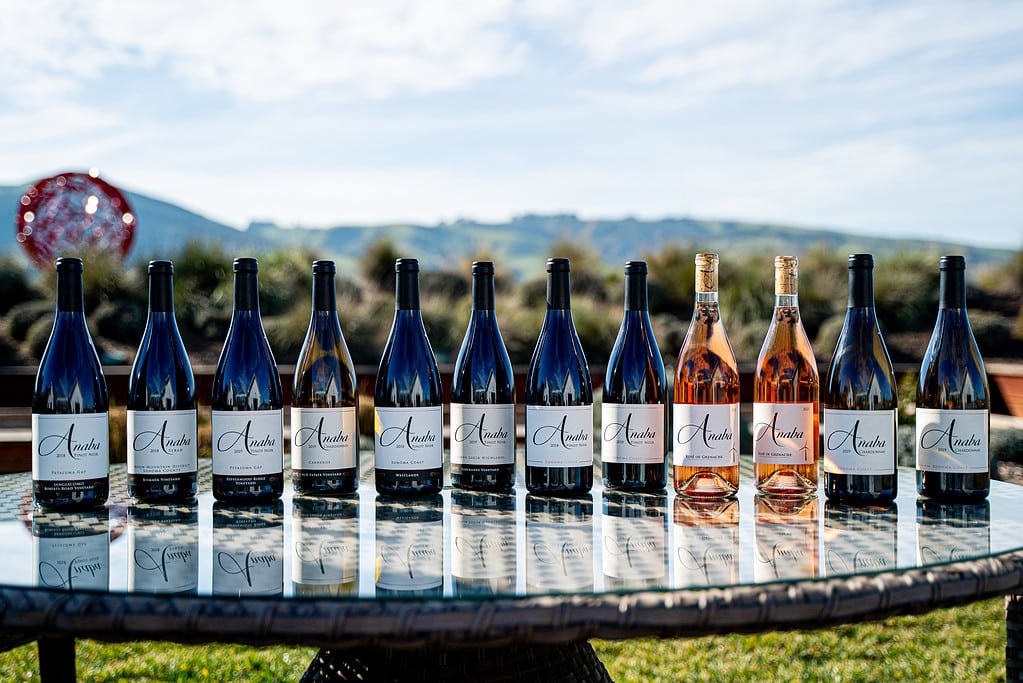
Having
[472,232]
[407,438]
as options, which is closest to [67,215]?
[407,438]

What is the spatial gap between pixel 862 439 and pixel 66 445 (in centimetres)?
146

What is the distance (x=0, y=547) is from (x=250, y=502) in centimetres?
45

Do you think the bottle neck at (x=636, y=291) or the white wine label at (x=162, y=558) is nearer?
the white wine label at (x=162, y=558)

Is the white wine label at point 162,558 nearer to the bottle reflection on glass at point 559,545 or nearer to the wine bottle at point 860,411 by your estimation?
the bottle reflection on glass at point 559,545

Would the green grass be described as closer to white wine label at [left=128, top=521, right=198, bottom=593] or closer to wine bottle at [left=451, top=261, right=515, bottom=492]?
wine bottle at [left=451, top=261, right=515, bottom=492]

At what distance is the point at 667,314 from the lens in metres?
12.1

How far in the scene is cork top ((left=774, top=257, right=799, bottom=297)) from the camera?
159 centimetres

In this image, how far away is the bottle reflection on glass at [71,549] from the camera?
40.4 inches

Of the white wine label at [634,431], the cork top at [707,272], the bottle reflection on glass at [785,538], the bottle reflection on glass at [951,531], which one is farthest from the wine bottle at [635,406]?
the bottle reflection on glass at [951,531]

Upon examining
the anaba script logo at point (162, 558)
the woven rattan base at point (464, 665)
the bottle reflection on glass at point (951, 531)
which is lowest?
the woven rattan base at point (464, 665)

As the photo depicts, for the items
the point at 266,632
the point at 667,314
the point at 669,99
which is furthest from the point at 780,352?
the point at 669,99

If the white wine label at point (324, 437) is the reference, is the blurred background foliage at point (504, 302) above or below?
above

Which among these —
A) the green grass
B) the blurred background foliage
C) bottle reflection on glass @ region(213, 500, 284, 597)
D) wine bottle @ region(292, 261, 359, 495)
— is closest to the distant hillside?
the blurred background foliage

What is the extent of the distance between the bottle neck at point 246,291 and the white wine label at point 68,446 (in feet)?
1.09
